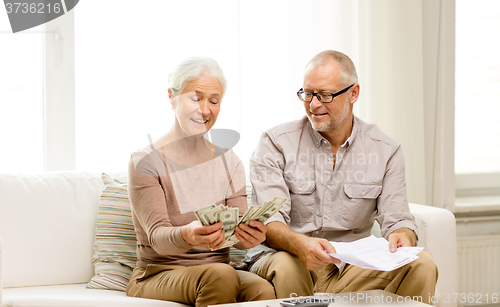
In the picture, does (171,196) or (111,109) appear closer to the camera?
(171,196)

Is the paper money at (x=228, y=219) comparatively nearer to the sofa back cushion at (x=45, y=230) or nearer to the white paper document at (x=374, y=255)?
the white paper document at (x=374, y=255)

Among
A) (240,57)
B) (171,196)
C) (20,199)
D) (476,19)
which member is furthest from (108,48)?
(476,19)

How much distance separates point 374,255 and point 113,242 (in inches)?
37.3

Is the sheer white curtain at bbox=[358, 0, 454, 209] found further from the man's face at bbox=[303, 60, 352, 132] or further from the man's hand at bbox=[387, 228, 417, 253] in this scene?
the man's hand at bbox=[387, 228, 417, 253]

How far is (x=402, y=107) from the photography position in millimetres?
2791

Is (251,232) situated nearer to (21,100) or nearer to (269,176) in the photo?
(269,176)

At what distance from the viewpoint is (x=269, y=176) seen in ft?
6.49

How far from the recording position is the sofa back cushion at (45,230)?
6.33ft

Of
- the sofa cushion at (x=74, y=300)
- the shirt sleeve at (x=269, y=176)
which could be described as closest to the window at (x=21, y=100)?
the sofa cushion at (x=74, y=300)

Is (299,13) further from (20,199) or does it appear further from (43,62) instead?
(20,199)

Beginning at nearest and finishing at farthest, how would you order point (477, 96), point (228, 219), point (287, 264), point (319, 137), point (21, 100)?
1. point (228, 219)
2. point (287, 264)
3. point (319, 137)
4. point (21, 100)
5. point (477, 96)

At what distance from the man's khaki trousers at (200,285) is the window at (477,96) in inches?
74.0

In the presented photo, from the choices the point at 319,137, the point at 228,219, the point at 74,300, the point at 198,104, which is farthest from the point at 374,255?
the point at 74,300

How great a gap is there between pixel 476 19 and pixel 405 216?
167cm
